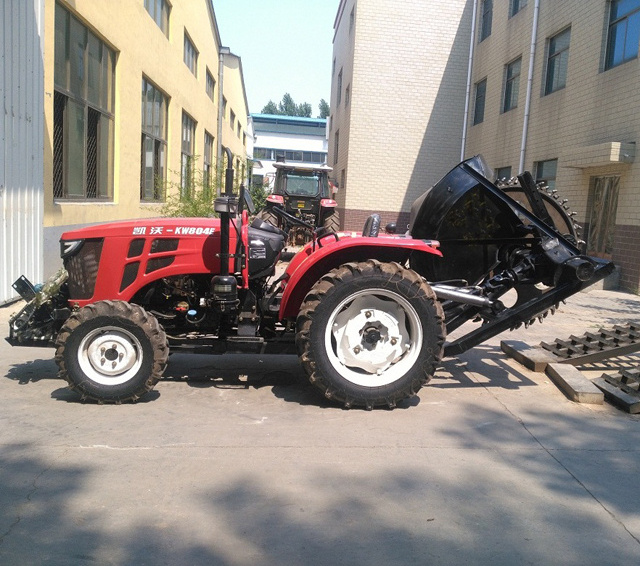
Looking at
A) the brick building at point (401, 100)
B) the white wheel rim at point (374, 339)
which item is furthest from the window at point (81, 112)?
the brick building at point (401, 100)

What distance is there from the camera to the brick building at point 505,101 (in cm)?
1213

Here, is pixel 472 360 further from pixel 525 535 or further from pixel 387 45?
pixel 387 45

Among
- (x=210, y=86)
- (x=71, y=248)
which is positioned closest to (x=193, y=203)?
(x=71, y=248)

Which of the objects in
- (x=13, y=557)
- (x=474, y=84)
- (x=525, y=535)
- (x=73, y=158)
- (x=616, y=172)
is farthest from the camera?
(x=474, y=84)

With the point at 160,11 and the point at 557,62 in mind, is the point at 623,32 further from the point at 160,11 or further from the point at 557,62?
the point at 160,11

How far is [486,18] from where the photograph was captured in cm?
2019

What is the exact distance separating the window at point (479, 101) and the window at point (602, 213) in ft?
25.4

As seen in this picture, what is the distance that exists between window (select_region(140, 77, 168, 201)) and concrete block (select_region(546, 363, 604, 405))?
1175 centimetres

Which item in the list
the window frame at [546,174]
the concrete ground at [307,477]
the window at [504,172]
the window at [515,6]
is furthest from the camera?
the window at [504,172]

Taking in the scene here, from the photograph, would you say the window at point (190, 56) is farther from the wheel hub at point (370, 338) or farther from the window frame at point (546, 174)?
the wheel hub at point (370, 338)

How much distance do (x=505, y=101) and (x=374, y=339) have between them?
1591 centimetres

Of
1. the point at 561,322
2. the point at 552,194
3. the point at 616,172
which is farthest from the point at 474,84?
the point at 552,194

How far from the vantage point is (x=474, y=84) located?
20.8 meters

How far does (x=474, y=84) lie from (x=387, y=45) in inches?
132
